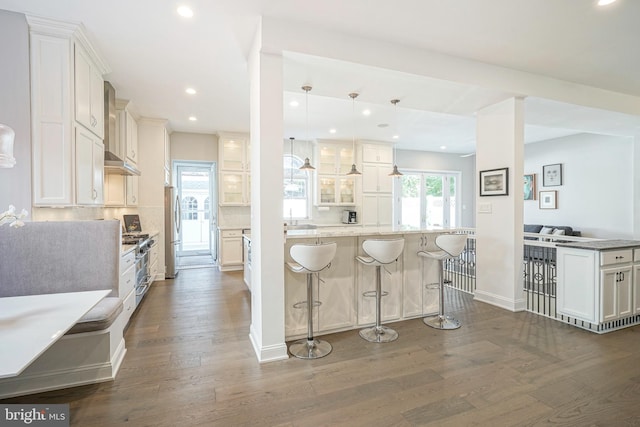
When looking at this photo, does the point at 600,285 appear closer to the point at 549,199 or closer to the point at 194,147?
the point at 549,199

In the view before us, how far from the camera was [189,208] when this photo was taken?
25.5ft

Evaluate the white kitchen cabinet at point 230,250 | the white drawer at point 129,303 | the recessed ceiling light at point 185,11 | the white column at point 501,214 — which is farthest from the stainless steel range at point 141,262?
the white column at point 501,214

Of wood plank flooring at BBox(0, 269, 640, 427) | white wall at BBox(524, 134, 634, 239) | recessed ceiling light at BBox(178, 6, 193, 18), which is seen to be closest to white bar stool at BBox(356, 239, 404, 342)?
wood plank flooring at BBox(0, 269, 640, 427)

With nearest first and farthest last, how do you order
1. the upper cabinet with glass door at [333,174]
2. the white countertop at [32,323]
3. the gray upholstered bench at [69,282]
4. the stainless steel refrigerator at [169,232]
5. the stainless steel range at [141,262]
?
the white countertop at [32,323]
the gray upholstered bench at [69,282]
the stainless steel range at [141,262]
the stainless steel refrigerator at [169,232]
the upper cabinet with glass door at [333,174]

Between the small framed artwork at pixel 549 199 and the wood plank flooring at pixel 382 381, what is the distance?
14.8 ft

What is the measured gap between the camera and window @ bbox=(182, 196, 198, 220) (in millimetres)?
7707

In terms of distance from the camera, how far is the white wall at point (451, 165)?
8164 mm

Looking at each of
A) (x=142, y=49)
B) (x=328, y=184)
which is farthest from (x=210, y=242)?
(x=142, y=49)

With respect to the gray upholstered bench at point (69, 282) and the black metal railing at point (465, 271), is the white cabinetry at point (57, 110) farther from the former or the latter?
the black metal railing at point (465, 271)

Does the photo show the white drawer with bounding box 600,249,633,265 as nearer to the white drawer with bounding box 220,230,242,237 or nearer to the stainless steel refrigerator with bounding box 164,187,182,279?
the white drawer with bounding box 220,230,242,237

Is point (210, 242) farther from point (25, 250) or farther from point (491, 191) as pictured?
point (491, 191)

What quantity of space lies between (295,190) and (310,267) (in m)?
4.70

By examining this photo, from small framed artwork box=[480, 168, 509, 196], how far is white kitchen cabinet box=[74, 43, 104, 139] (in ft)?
15.2

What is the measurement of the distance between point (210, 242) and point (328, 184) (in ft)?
11.2
